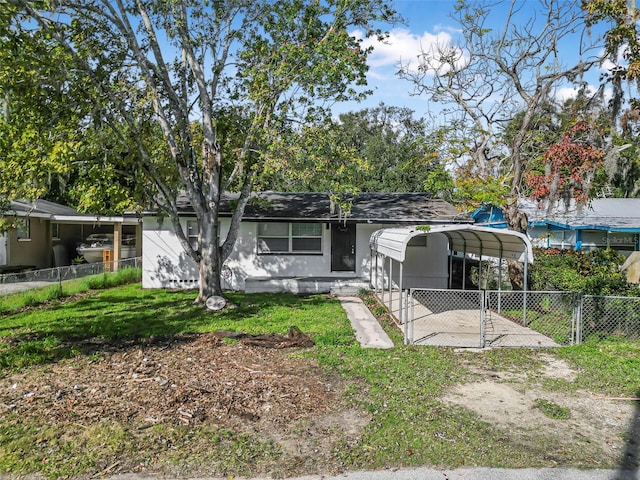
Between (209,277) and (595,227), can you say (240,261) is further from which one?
(595,227)

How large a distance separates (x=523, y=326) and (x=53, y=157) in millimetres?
10674

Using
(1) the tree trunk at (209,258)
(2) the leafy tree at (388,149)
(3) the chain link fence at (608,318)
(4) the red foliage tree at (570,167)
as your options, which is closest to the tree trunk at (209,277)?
(1) the tree trunk at (209,258)

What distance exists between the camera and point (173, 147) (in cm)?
1181

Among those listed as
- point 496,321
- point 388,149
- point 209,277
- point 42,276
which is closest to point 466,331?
point 496,321

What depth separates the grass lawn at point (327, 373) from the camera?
4.40 meters

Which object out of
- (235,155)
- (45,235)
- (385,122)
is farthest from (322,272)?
(385,122)

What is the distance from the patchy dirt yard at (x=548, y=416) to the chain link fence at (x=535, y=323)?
184 centimetres

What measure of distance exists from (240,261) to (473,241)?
751 centimetres

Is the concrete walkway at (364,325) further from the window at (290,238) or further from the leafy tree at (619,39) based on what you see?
the leafy tree at (619,39)

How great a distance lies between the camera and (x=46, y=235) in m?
20.3

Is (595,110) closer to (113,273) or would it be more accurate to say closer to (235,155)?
(235,155)

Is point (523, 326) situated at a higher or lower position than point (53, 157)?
lower

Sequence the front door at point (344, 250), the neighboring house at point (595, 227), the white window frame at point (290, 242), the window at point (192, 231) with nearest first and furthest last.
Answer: the window at point (192, 231) → the white window frame at point (290, 242) → the front door at point (344, 250) → the neighboring house at point (595, 227)

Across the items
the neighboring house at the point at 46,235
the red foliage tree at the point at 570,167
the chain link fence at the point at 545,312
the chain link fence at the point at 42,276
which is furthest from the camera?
the neighboring house at the point at 46,235
